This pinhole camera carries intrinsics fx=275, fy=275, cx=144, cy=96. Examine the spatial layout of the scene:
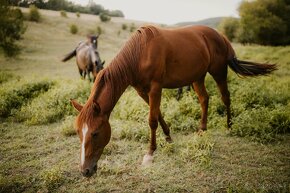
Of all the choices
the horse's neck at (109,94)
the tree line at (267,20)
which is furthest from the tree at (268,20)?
the horse's neck at (109,94)

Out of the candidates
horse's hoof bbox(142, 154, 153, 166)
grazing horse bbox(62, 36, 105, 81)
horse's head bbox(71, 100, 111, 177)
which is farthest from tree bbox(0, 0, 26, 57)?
horse's head bbox(71, 100, 111, 177)

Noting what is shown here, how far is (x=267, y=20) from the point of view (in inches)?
1064

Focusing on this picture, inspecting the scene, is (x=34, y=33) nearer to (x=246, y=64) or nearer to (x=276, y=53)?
(x=276, y=53)

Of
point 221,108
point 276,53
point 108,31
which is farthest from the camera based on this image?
point 108,31

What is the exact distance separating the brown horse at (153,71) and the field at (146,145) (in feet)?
1.52

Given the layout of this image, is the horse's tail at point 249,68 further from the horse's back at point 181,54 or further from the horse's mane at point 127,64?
the horse's mane at point 127,64

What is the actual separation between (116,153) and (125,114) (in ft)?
5.86

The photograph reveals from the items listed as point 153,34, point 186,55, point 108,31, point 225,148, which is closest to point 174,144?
point 225,148

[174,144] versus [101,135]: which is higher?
[101,135]

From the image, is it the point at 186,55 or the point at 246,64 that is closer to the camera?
the point at 186,55

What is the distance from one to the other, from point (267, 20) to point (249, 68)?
958 inches

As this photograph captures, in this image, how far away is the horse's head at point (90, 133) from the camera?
3.35 meters

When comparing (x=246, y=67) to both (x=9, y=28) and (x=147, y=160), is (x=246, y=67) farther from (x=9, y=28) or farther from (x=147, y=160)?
(x=9, y=28)

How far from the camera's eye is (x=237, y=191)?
3449 mm
